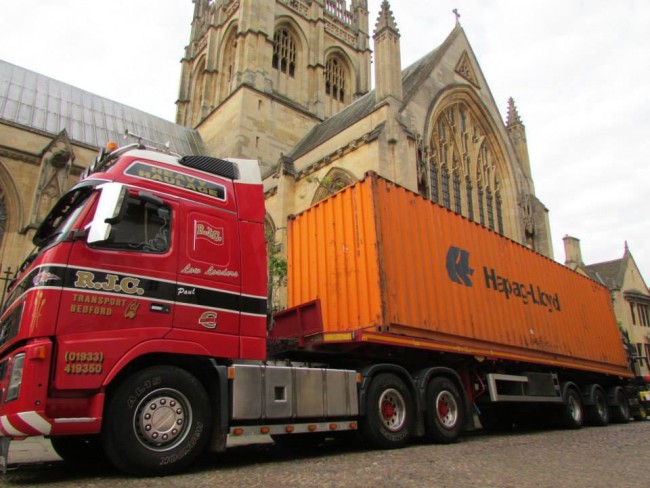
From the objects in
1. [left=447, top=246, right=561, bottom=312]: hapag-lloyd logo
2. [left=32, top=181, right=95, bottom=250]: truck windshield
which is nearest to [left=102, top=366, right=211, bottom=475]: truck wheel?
[left=32, top=181, right=95, bottom=250]: truck windshield

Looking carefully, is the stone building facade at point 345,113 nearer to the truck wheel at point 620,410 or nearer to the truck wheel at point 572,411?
the truck wheel at point 572,411

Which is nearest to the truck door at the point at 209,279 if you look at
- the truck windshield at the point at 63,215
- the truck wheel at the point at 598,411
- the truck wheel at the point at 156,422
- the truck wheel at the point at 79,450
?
the truck wheel at the point at 156,422

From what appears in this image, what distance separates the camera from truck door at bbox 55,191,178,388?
446 centimetres

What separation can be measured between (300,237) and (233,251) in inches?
129

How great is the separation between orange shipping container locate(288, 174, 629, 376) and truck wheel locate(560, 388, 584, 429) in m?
0.64

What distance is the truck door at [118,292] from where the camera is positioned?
4.46 m

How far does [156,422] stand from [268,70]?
2985 centimetres

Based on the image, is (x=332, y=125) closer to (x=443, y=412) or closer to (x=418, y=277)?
(x=418, y=277)

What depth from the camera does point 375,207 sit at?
7504 millimetres

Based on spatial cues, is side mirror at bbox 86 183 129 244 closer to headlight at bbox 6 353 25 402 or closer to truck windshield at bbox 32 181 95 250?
truck windshield at bbox 32 181 95 250

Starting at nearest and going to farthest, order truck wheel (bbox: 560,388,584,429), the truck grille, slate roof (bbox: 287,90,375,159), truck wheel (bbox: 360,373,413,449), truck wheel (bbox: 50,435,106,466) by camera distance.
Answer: the truck grille → truck wheel (bbox: 50,435,106,466) → truck wheel (bbox: 360,373,413,449) → truck wheel (bbox: 560,388,584,429) → slate roof (bbox: 287,90,375,159)

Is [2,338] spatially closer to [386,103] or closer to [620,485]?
[620,485]

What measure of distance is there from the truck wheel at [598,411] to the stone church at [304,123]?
24.1 feet

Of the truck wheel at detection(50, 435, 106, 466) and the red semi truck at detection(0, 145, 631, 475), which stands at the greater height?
the red semi truck at detection(0, 145, 631, 475)
